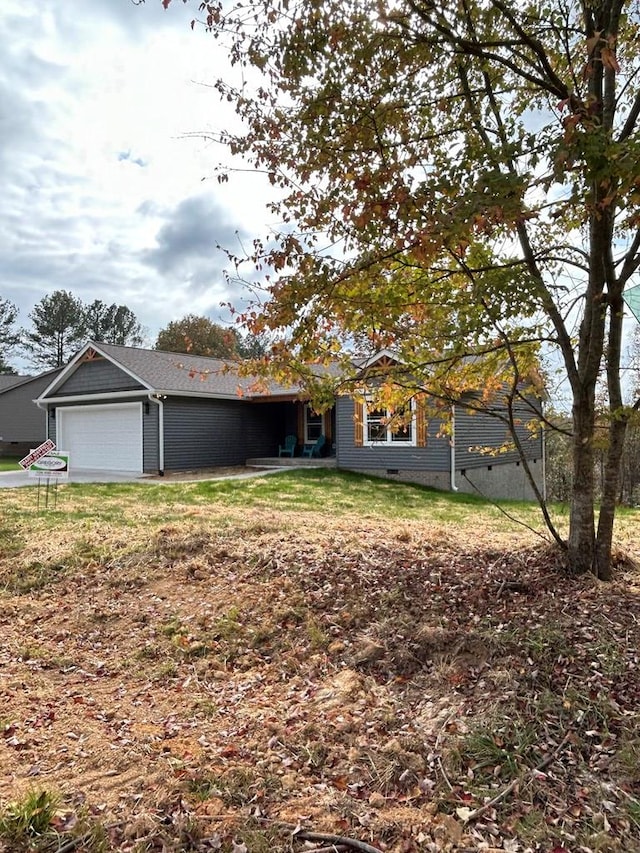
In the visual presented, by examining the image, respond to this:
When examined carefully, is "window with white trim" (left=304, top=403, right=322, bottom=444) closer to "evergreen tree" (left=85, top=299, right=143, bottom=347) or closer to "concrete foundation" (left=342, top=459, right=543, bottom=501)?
"concrete foundation" (left=342, top=459, right=543, bottom=501)

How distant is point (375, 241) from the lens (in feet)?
13.3

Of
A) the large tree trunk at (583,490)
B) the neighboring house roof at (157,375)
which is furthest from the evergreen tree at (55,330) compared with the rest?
the large tree trunk at (583,490)

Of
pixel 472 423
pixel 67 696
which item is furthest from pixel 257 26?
pixel 472 423

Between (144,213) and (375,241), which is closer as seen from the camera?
(375,241)

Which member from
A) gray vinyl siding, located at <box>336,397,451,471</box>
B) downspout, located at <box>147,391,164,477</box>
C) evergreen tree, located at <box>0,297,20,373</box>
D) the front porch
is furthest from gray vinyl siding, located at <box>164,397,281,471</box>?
evergreen tree, located at <box>0,297,20,373</box>

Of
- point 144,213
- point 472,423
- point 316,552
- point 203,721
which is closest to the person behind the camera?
point 203,721

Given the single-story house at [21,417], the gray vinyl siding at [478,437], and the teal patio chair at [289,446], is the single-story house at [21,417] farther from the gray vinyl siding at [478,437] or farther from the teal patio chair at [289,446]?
the gray vinyl siding at [478,437]

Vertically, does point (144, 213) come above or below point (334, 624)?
above

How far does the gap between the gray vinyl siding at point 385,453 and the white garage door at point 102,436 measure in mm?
5872

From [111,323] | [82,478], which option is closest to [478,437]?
[82,478]

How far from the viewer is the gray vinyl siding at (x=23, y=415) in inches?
1106

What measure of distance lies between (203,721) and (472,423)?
43.8 ft

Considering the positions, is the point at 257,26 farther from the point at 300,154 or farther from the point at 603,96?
the point at 603,96

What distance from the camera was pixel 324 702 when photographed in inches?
122
